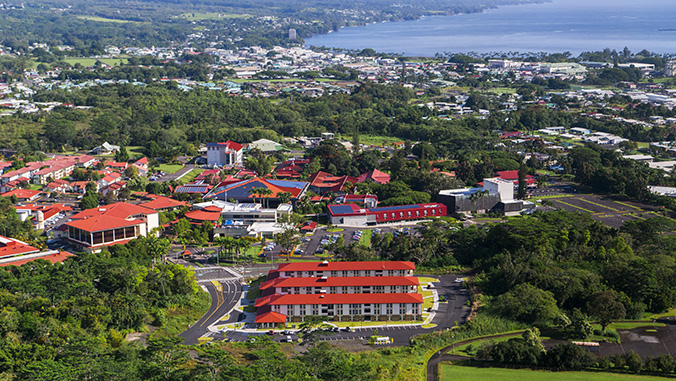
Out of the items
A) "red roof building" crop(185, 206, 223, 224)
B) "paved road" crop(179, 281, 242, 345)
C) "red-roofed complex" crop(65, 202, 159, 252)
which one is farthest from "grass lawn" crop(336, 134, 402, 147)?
"paved road" crop(179, 281, 242, 345)

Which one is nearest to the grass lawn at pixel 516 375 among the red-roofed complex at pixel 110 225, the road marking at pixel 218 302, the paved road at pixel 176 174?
the road marking at pixel 218 302

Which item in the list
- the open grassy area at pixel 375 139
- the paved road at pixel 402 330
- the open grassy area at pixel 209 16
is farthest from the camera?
the open grassy area at pixel 209 16

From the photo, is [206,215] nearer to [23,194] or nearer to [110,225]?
[110,225]

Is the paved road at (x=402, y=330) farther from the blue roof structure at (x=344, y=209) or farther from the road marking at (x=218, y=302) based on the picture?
the blue roof structure at (x=344, y=209)

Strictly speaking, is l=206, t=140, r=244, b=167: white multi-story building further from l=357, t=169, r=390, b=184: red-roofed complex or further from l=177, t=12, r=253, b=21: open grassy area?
l=177, t=12, r=253, b=21: open grassy area

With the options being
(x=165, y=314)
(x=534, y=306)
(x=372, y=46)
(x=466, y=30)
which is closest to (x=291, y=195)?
(x=165, y=314)
